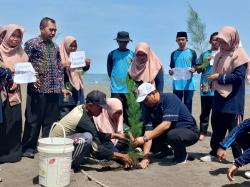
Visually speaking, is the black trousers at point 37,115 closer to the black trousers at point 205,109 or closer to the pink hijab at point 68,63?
the pink hijab at point 68,63

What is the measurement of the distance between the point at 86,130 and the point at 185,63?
3.26m

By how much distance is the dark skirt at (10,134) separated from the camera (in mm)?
5582

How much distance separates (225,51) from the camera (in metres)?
5.66

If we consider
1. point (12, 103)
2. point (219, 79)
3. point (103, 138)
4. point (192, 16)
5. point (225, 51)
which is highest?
point (192, 16)

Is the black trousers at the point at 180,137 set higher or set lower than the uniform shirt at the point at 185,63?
lower

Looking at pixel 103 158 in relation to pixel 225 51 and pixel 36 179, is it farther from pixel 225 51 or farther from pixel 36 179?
pixel 225 51

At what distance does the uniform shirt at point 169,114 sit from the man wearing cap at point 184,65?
2.06 meters

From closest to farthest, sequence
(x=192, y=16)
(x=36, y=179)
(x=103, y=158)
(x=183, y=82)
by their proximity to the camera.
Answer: (x=36, y=179)
(x=103, y=158)
(x=183, y=82)
(x=192, y=16)

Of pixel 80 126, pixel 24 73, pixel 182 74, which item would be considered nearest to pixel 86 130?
pixel 80 126

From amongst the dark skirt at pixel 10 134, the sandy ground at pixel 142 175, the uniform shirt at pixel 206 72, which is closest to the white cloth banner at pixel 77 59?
the dark skirt at pixel 10 134

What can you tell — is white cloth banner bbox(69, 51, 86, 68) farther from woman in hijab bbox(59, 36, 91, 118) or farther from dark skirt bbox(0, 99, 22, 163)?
dark skirt bbox(0, 99, 22, 163)

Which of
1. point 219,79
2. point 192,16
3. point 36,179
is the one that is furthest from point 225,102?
point 192,16

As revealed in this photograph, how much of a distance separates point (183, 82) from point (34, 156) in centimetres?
322

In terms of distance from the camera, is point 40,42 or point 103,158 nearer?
point 103,158
